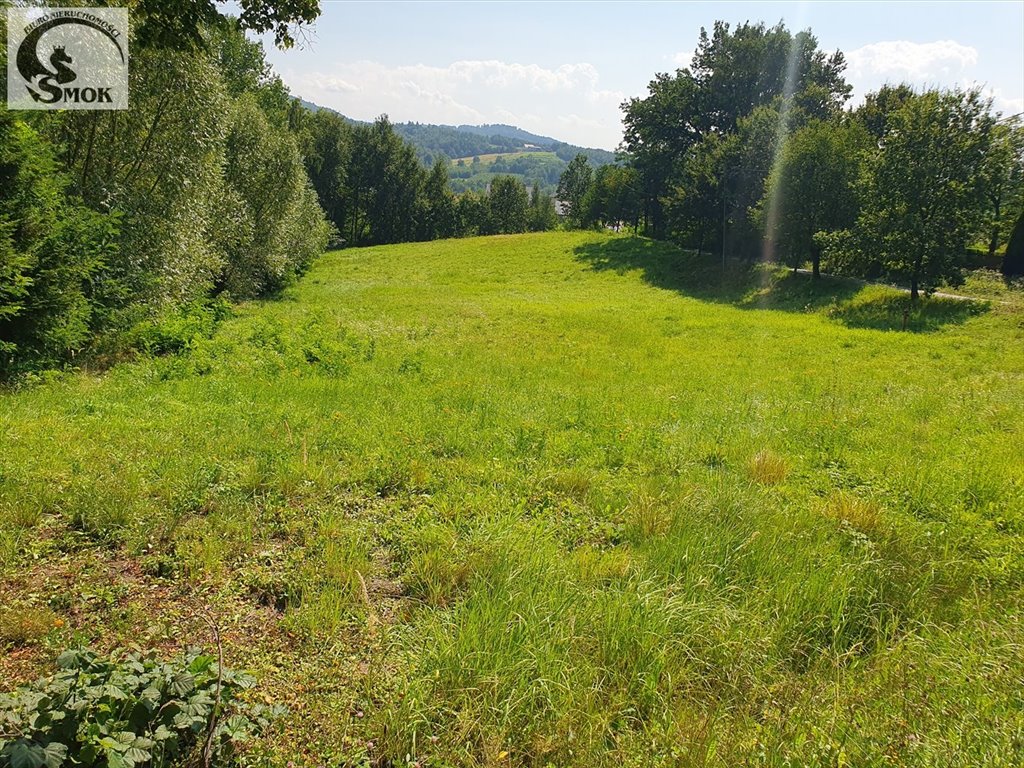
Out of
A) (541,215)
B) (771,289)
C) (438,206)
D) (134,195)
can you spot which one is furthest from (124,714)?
(541,215)

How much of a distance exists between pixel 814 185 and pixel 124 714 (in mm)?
33895

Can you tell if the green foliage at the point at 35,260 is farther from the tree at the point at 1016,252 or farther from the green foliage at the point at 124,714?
the tree at the point at 1016,252

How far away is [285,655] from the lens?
3.38m

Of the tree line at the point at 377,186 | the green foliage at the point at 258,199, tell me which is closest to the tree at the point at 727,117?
the green foliage at the point at 258,199

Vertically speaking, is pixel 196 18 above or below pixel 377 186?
below

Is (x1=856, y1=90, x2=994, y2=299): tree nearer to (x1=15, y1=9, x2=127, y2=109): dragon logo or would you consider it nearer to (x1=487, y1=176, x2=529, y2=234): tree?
(x1=15, y1=9, x2=127, y2=109): dragon logo

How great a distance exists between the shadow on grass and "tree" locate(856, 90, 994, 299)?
188cm

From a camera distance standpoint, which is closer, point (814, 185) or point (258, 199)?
point (258, 199)

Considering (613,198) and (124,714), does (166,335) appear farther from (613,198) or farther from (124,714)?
(613,198)

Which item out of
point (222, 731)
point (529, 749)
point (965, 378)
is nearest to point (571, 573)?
point (529, 749)

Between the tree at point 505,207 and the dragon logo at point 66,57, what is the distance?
244 feet

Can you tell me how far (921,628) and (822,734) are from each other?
179 centimetres

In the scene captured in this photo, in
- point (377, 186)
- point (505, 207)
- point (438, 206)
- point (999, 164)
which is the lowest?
point (999, 164)

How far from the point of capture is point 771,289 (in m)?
30.6
